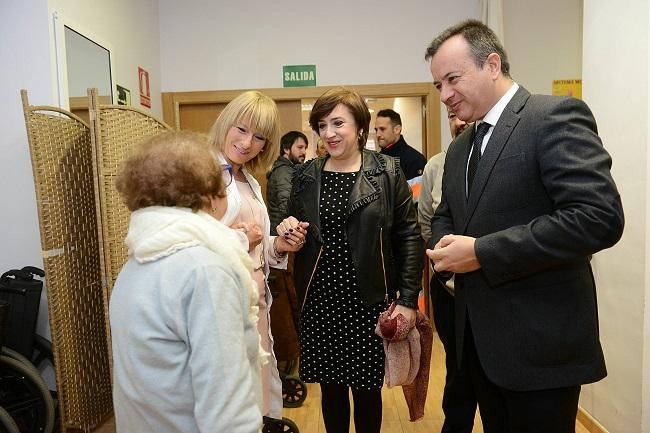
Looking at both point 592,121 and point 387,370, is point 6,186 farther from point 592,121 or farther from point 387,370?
point 592,121

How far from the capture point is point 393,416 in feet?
8.52

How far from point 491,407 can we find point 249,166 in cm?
115

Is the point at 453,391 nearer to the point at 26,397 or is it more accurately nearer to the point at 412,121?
the point at 26,397

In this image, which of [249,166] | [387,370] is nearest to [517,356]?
[387,370]

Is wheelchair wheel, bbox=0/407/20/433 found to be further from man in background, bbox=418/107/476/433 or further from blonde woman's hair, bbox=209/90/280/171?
man in background, bbox=418/107/476/433

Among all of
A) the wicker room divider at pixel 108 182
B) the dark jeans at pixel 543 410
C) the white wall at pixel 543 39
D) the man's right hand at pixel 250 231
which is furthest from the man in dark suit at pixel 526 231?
the white wall at pixel 543 39

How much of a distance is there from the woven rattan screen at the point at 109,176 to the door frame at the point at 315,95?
2080 mm

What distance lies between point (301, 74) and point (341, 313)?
9.31ft

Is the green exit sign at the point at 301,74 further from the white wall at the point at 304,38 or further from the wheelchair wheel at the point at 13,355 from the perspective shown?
the wheelchair wheel at the point at 13,355

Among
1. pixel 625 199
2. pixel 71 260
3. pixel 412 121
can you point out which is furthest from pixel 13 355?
pixel 412 121

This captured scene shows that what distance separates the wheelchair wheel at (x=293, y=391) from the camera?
2754 millimetres

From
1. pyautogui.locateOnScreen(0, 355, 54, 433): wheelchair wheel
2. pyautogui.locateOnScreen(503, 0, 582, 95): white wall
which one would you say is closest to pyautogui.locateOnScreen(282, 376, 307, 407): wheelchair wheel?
pyautogui.locateOnScreen(0, 355, 54, 433): wheelchair wheel

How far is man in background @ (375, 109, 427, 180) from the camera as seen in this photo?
3.93 metres

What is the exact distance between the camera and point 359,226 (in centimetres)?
178
